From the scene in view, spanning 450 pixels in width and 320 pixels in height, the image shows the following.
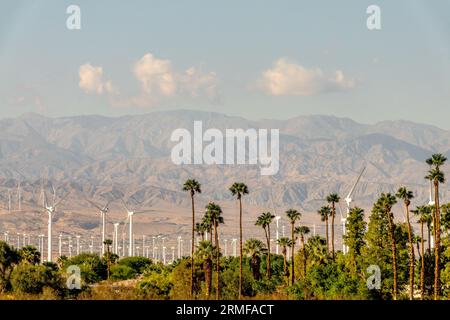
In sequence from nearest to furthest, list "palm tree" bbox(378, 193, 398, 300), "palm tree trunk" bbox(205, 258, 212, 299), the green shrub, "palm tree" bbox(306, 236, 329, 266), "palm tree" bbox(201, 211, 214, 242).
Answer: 1. "palm tree" bbox(378, 193, 398, 300)
2. the green shrub
3. "palm tree trunk" bbox(205, 258, 212, 299)
4. "palm tree" bbox(306, 236, 329, 266)
5. "palm tree" bbox(201, 211, 214, 242)

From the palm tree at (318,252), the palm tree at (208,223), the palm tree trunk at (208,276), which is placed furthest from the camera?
the palm tree at (208,223)

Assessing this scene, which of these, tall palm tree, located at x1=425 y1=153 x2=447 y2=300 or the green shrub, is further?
the green shrub

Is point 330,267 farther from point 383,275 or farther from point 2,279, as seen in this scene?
point 2,279

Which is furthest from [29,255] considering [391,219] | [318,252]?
[391,219]

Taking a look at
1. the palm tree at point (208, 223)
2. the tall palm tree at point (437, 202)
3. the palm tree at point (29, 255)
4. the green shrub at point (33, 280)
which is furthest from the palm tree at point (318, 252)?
the palm tree at point (29, 255)

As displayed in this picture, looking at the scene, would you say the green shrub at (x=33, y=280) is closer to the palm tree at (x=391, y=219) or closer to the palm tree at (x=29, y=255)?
the palm tree at (x=29, y=255)

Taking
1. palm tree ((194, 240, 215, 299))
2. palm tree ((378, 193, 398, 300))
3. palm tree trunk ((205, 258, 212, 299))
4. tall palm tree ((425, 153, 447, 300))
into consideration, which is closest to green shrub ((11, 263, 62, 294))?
palm tree trunk ((205, 258, 212, 299))

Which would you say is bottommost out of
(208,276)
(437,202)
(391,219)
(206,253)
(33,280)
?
(33,280)

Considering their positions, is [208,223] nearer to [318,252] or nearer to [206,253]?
[206,253]

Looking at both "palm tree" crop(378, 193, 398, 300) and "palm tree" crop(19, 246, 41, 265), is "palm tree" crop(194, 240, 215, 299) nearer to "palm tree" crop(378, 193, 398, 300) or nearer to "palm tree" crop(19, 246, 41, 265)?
"palm tree" crop(378, 193, 398, 300)
